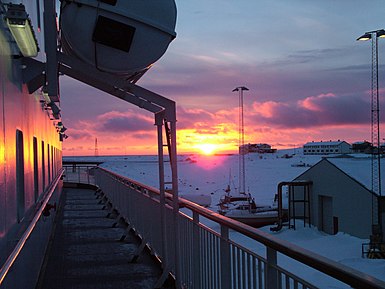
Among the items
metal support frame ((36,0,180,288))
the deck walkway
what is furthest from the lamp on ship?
the deck walkway

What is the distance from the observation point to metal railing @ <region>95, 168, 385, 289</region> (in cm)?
226

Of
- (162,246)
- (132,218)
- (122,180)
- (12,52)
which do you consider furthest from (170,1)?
(122,180)

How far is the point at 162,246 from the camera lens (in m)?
6.34

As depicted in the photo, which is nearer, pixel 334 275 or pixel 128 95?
pixel 334 275

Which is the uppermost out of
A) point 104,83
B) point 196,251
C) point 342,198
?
point 104,83

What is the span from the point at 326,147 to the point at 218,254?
515 ft

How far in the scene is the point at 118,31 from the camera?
14.8 ft

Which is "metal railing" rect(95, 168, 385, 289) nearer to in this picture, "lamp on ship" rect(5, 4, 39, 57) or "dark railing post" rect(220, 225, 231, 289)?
"dark railing post" rect(220, 225, 231, 289)

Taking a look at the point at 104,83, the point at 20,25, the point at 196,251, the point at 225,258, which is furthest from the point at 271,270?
the point at 104,83

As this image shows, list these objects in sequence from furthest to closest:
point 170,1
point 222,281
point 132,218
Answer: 1. point 132,218
2. point 170,1
3. point 222,281

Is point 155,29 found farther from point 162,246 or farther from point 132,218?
point 132,218

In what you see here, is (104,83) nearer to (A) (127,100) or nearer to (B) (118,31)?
(A) (127,100)

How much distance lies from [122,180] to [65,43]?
6691 millimetres

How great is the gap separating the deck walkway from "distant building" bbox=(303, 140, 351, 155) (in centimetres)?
10939
